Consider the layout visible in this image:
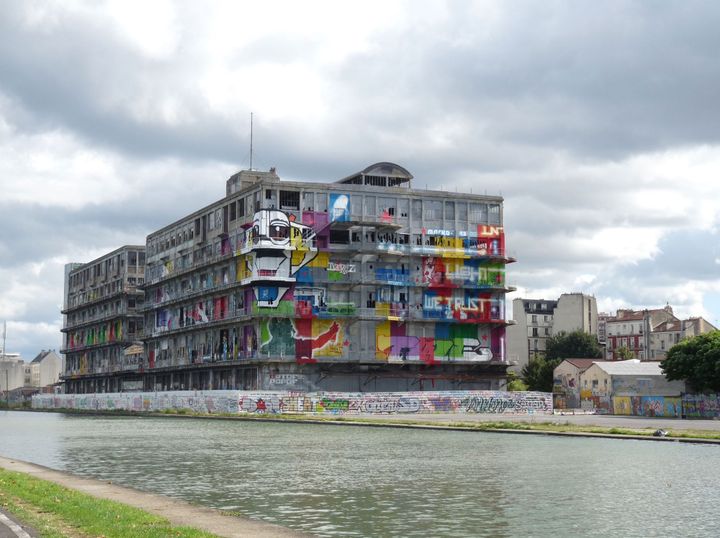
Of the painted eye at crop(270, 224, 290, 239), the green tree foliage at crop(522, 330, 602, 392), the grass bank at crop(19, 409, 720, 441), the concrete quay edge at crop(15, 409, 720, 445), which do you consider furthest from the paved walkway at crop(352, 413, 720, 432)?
the green tree foliage at crop(522, 330, 602, 392)

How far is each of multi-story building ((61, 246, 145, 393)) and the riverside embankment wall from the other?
47.9 m

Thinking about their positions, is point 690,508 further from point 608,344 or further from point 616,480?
point 608,344

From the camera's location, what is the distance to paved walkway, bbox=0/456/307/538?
19.3m

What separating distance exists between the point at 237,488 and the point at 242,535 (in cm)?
1043

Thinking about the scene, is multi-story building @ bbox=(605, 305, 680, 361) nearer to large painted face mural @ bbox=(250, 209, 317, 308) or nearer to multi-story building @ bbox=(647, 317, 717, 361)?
multi-story building @ bbox=(647, 317, 717, 361)

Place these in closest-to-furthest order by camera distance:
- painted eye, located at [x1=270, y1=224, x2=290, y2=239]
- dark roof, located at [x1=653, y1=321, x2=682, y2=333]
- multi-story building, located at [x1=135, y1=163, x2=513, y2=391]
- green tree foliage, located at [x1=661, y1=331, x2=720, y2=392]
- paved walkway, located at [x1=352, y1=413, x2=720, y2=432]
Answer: paved walkway, located at [x1=352, y1=413, x2=720, y2=432] < green tree foliage, located at [x1=661, y1=331, x2=720, y2=392] < painted eye, located at [x1=270, y1=224, x2=290, y2=239] < multi-story building, located at [x1=135, y1=163, x2=513, y2=391] < dark roof, located at [x1=653, y1=321, x2=682, y2=333]

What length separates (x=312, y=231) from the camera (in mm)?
117000

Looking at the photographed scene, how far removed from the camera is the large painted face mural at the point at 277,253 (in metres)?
115

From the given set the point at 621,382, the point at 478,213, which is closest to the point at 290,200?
the point at 478,213

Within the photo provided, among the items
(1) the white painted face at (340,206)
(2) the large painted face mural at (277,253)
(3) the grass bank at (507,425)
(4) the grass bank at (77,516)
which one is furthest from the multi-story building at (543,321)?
(4) the grass bank at (77,516)

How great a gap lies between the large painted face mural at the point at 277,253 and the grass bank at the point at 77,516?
89.4m

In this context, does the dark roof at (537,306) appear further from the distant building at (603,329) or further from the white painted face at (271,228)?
the white painted face at (271,228)

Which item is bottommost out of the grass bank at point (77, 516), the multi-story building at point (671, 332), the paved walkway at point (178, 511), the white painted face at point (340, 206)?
the paved walkway at point (178, 511)

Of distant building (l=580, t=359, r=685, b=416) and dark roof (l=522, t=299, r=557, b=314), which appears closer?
distant building (l=580, t=359, r=685, b=416)
